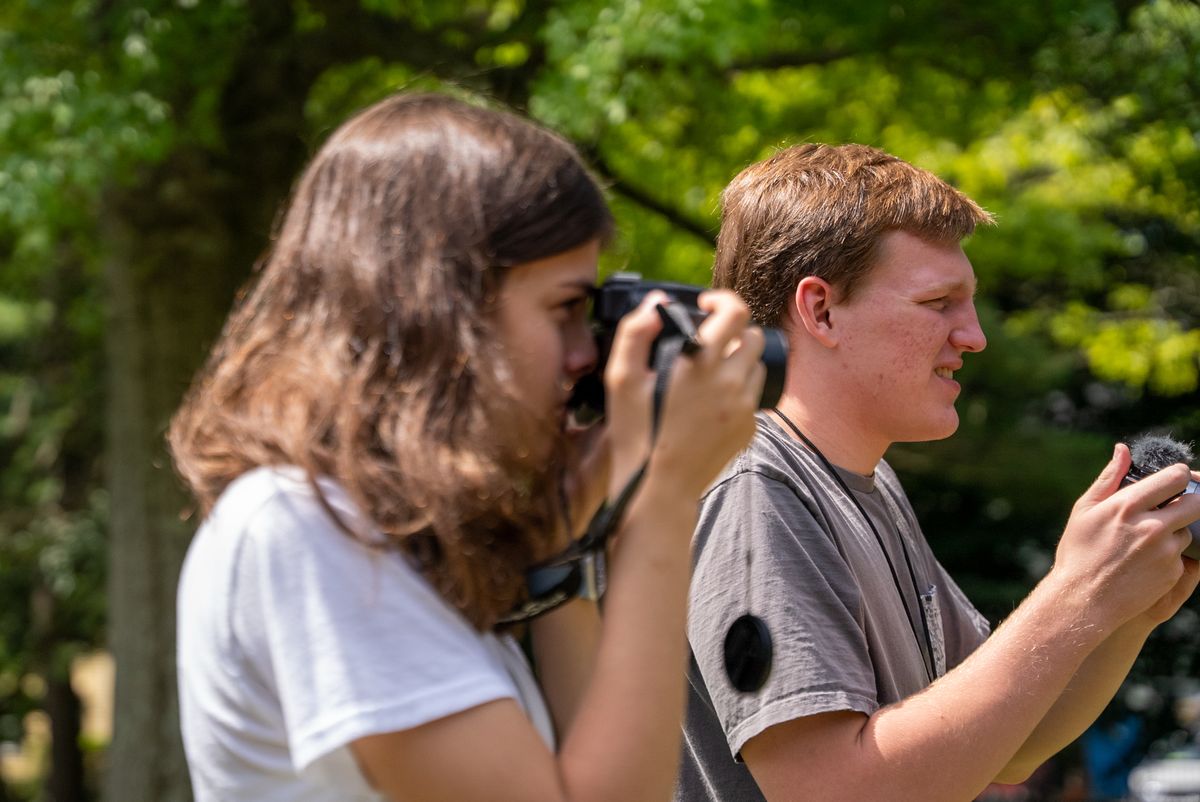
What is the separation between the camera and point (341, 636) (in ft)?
3.89

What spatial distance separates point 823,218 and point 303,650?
1203 millimetres

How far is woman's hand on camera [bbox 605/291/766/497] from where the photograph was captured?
4.22 ft

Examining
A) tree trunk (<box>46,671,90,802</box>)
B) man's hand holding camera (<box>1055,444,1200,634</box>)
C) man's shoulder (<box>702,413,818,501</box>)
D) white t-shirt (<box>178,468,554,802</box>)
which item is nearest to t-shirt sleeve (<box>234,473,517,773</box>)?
white t-shirt (<box>178,468,554,802</box>)

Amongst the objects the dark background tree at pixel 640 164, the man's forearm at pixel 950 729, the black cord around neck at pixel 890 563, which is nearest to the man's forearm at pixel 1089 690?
the black cord around neck at pixel 890 563

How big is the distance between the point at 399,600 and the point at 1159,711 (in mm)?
11648

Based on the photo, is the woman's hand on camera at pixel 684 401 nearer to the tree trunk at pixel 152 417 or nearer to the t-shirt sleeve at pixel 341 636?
the t-shirt sleeve at pixel 341 636

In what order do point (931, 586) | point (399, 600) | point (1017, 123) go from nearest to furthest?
point (399, 600) < point (931, 586) < point (1017, 123)

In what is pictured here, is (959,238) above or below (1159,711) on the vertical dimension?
above

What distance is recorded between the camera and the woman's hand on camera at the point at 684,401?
1286mm

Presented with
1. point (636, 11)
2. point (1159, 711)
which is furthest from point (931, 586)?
point (1159, 711)

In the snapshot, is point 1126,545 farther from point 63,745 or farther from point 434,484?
point 63,745

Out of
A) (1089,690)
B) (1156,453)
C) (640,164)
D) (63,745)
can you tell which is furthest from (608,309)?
(63,745)

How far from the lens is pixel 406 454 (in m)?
1.24

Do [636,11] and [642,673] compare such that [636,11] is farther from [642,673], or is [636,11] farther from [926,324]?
[642,673]
